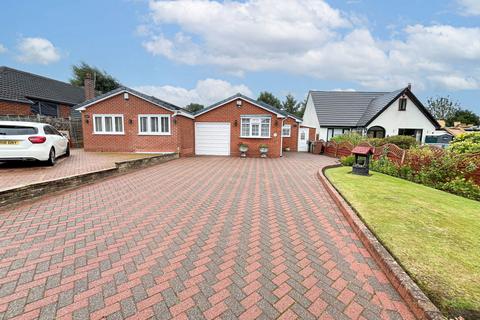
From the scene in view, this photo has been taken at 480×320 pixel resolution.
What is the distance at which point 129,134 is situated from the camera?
14.1 metres

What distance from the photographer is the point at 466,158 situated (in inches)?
270

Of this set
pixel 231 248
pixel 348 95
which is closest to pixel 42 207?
pixel 231 248

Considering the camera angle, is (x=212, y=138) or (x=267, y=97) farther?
(x=267, y=97)

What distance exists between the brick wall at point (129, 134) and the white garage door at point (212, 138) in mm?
2036

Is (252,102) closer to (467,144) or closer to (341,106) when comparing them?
(467,144)

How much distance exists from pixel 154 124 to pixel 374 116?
68.8 feet

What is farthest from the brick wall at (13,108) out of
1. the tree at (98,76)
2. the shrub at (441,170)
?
the shrub at (441,170)

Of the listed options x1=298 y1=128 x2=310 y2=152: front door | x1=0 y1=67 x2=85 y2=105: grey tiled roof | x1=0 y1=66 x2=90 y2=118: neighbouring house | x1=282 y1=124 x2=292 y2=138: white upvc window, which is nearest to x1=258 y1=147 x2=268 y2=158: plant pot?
x1=282 y1=124 x2=292 y2=138: white upvc window

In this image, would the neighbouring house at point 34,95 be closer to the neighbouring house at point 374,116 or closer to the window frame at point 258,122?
the window frame at point 258,122

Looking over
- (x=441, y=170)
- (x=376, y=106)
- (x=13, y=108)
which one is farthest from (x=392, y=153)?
(x=13, y=108)

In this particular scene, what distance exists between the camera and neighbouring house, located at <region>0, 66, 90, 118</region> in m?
17.7

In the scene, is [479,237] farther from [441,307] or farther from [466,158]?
[466,158]

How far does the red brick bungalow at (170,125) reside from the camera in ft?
45.4

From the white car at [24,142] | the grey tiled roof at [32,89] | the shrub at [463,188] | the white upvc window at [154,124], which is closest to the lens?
the shrub at [463,188]
